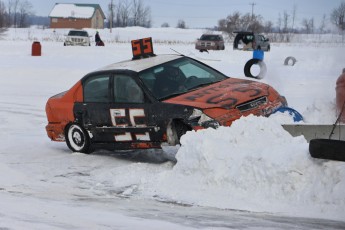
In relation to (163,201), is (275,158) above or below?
above

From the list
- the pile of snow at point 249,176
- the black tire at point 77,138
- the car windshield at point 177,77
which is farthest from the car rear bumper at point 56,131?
the pile of snow at point 249,176

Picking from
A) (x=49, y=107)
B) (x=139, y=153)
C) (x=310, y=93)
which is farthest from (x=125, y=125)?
(x=310, y=93)

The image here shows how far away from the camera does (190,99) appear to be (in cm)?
797

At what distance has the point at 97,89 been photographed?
9031 mm

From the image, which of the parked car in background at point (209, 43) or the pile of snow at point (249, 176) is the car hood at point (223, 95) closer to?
the pile of snow at point (249, 176)

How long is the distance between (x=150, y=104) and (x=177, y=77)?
909 millimetres

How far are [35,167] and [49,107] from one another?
1474 millimetres

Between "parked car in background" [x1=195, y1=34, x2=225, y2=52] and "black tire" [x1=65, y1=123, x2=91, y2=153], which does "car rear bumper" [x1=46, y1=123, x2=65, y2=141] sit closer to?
"black tire" [x1=65, y1=123, x2=91, y2=153]

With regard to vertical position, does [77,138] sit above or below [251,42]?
below

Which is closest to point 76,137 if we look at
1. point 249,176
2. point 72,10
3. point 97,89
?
point 97,89

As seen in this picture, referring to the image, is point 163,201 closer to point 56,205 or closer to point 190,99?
point 56,205

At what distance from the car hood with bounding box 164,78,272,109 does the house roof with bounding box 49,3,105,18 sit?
9915 cm

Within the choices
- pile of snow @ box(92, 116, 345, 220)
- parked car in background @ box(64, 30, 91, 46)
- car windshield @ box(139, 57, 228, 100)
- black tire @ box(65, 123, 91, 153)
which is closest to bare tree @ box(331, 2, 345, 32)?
pile of snow @ box(92, 116, 345, 220)

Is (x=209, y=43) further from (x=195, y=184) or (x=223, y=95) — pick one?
(x=195, y=184)
